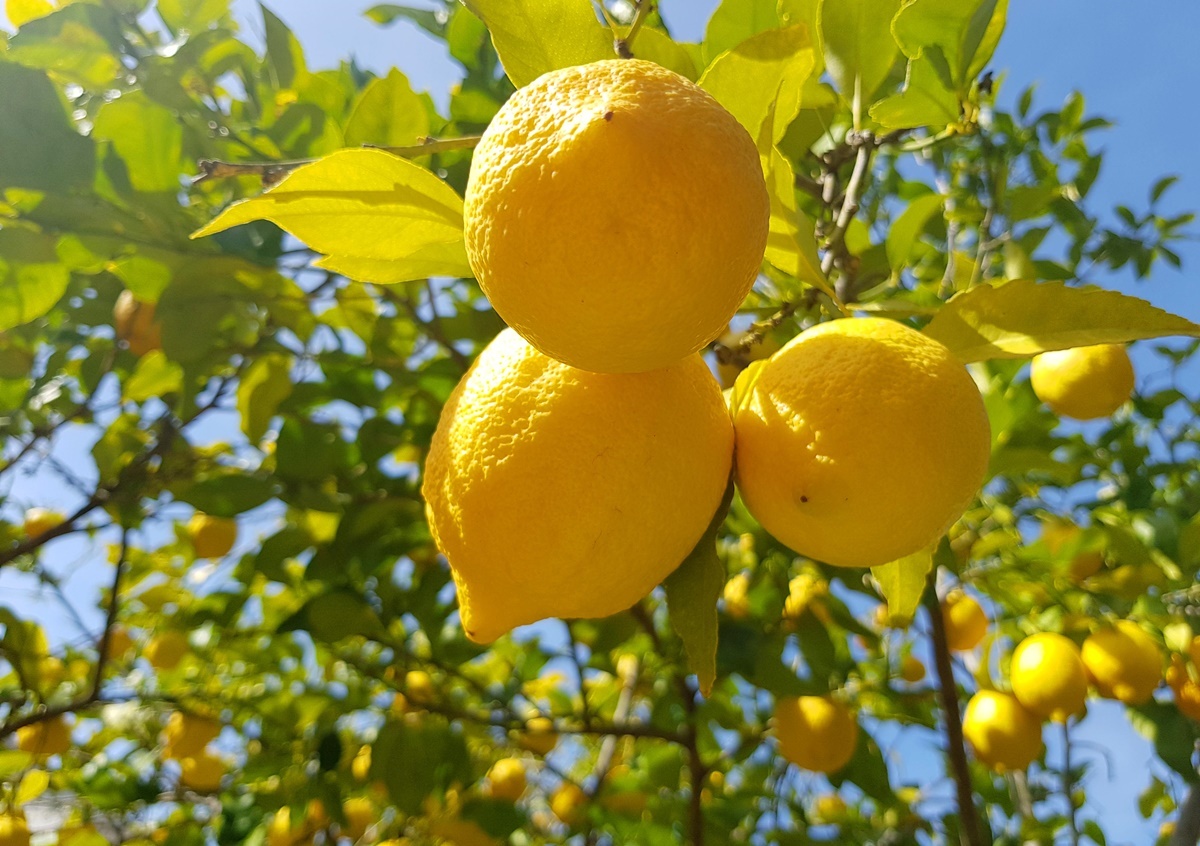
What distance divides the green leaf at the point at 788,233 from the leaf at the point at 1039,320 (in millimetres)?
108

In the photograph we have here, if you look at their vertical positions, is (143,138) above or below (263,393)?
above

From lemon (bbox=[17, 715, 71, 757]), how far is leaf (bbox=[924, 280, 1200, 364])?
7.33 feet

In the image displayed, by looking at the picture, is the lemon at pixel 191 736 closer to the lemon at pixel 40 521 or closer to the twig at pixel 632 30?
the lemon at pixel 40 521

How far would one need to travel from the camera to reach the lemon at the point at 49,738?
194 cm

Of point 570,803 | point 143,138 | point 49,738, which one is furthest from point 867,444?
point 49,738

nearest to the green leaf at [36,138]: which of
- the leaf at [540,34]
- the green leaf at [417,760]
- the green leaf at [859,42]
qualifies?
the leaf at [540,34]

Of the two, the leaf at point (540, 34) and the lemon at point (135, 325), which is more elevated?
the leaf at point (540, 34)

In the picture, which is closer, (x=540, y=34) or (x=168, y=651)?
(x=540, y=34)

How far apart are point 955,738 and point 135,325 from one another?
1.62 m

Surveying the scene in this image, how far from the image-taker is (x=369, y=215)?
56cm

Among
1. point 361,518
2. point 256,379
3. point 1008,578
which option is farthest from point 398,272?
point 1008,578

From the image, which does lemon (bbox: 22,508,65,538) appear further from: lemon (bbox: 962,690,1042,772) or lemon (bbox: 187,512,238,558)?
lemon (bbox: 962,690,1042,772)

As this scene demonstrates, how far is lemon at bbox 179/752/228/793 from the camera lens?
79.4 inches

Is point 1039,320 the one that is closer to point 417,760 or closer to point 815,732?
point 815,732
